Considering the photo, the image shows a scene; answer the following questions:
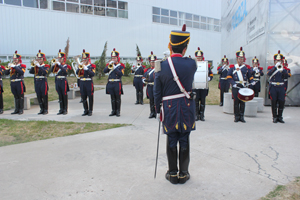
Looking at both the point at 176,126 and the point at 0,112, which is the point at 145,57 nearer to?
the point at 0,112

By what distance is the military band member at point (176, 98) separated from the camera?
3.50m

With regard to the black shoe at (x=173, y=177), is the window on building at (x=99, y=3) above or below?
above

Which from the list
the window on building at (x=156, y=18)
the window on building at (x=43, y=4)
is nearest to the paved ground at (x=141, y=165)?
the window on building at (x=43, y=4)

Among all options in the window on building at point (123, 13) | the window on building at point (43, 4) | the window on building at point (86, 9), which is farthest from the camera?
the window on building at point (123, 13)

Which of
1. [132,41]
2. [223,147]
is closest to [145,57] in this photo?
[132,41]

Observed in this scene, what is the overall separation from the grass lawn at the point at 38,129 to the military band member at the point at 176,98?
129 inches

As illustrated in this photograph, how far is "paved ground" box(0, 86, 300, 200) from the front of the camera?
10.9ft

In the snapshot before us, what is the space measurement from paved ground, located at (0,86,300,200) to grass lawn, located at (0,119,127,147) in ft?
1.36

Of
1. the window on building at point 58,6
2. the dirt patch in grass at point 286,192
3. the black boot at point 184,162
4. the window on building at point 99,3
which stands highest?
the window on building at point 99,3

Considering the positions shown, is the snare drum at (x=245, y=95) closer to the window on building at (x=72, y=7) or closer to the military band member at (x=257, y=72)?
the military band member at (x=257, y=72)

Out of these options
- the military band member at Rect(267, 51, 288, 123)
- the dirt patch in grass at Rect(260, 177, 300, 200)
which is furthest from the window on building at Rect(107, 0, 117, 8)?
the dirt patch in grass at Rect(260, 177, 300, 200)

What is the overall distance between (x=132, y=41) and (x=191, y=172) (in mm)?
23865

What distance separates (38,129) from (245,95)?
17.9 feet

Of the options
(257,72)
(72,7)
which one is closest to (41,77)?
(257,72)
